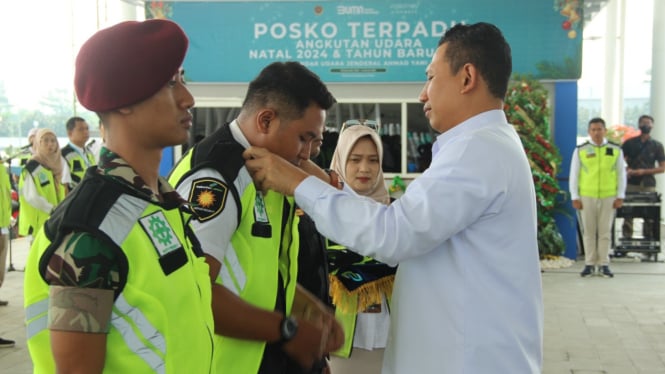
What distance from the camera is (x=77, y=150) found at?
892cm

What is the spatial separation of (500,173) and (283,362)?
0.78 m

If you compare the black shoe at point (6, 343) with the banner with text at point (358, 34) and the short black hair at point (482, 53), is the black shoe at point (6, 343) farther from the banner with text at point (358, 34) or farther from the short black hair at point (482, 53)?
the banner with text at point (358, 34)

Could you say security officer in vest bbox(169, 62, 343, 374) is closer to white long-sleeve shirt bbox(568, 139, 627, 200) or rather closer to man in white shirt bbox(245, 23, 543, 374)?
man in white shirt bbox(245, 23, 543, 374)

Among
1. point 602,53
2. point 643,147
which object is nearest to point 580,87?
point 643,147

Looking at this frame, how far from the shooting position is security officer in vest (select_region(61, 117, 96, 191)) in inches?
345

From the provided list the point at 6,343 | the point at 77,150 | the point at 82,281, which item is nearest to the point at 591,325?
the point at 6,343

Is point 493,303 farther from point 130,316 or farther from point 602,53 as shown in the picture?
point 602,53

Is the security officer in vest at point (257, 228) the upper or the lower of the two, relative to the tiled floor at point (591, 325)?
upper

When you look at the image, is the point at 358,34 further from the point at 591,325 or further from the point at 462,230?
the point at 462,230

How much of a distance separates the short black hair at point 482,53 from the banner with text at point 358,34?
8.54 meters

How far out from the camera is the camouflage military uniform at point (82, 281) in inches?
46.9

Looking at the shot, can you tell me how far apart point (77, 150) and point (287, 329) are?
7791 millimetres

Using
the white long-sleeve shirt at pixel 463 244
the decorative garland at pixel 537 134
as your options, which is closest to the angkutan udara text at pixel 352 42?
the decorative garland at pixel 537 134

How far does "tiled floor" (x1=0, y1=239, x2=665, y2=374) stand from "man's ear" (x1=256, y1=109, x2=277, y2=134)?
5.05 ft
